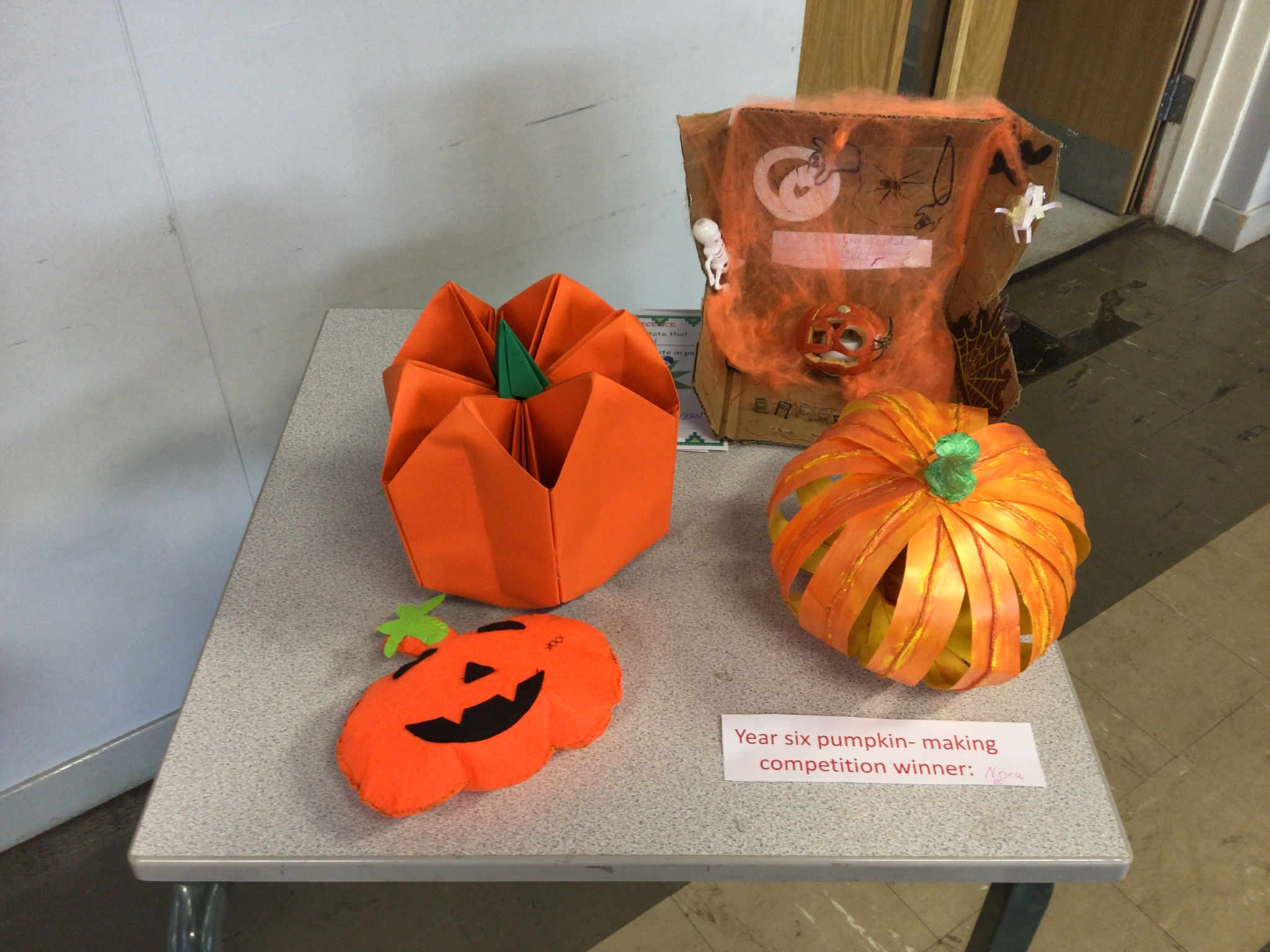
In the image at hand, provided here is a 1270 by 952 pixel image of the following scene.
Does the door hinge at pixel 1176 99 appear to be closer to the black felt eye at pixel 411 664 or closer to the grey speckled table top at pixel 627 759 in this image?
the grey speckled table top at pixel 627 759

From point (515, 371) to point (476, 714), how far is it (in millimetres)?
291

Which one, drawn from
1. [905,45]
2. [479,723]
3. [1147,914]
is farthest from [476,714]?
[905,45]

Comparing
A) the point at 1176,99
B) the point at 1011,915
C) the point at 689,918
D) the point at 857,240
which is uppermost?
the point at 857,240

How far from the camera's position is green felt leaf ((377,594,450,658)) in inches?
32.6

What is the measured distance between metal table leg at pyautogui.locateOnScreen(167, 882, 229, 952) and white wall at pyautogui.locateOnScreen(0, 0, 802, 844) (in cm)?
64

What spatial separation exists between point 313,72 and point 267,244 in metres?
0.21

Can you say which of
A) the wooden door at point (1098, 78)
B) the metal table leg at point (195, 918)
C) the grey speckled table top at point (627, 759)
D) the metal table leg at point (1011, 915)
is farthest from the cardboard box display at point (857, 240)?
the wooden door at point (1098, 78)

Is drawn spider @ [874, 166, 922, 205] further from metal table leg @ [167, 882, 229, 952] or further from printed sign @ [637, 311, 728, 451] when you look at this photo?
metal table leg @ [167, 882, 229, 952]

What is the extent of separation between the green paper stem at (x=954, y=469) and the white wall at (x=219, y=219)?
826 millimetres

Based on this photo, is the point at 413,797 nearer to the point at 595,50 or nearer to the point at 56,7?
the point at 56,7

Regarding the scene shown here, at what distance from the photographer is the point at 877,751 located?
2.55 feet

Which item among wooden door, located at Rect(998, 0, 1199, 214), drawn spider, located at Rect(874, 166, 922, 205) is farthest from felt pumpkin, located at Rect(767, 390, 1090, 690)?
wooden door, located at Rect(998, 0, 1199, 214)

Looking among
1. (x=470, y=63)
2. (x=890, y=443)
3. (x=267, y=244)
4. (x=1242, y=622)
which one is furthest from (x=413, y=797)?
(x=1242, y=622)

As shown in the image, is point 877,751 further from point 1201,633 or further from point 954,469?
point 1201,633
